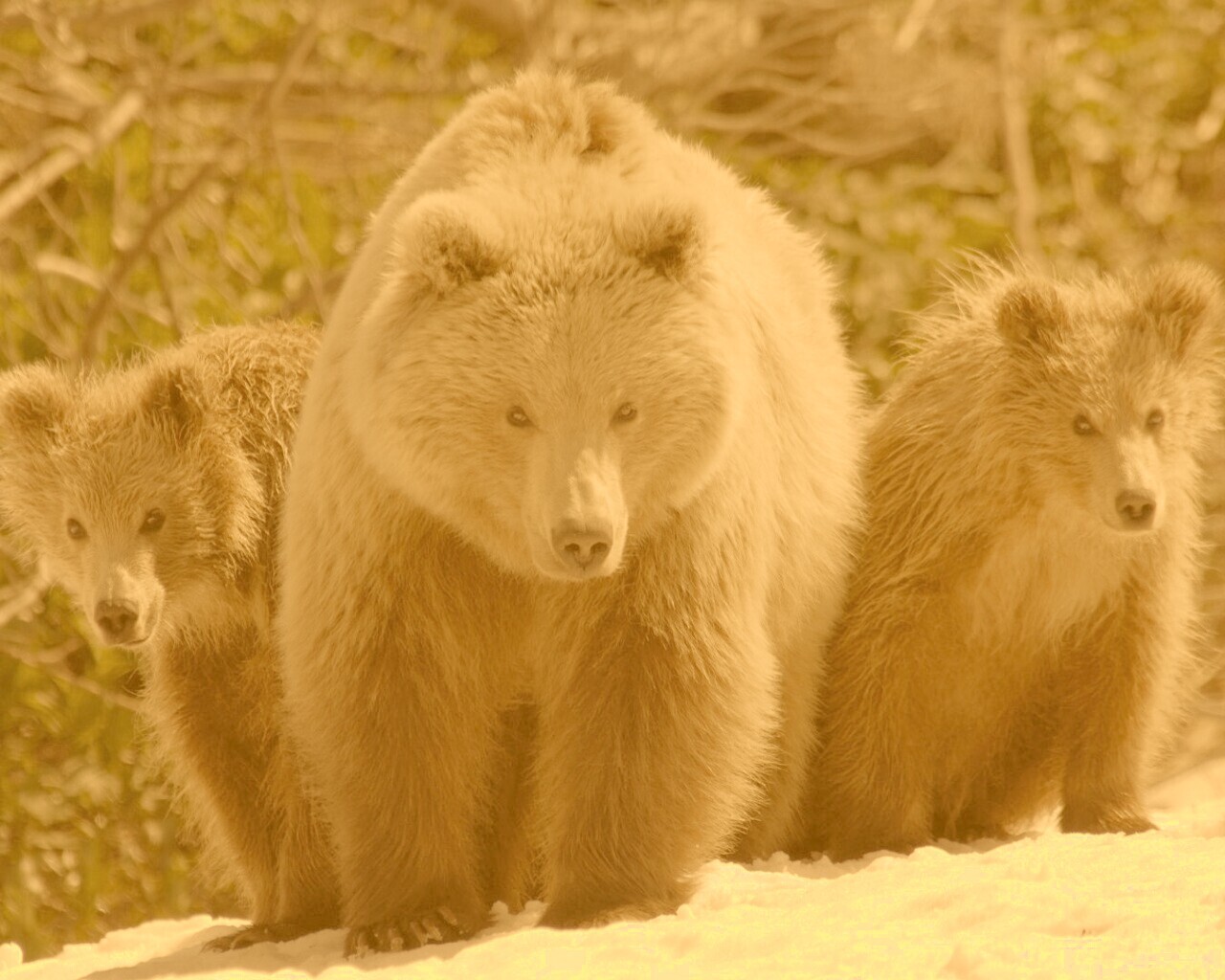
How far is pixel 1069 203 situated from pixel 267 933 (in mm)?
8801

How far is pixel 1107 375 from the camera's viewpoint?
5.01 m

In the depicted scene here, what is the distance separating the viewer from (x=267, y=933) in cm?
460

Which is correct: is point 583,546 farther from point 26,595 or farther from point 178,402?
point 26,595

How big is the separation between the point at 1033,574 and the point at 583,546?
5.55 feet

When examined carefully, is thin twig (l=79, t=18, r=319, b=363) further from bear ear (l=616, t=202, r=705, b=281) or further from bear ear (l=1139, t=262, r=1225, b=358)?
bear ear (l=1139, t=262, r=1225, b=358)

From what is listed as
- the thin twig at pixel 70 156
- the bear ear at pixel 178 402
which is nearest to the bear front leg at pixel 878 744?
the bear ear at pixel 178 402

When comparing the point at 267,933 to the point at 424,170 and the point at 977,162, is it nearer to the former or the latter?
the point at 424,170

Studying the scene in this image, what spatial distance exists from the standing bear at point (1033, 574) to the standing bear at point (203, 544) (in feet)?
5.16

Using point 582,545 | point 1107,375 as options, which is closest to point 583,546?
point 582,545

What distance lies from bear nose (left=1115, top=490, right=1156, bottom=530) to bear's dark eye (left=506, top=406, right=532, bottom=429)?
161 cm

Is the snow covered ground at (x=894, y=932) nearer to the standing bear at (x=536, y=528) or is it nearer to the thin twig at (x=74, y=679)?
the standing bear at (x=536, y=528)

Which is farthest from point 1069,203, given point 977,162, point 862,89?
point 862,89

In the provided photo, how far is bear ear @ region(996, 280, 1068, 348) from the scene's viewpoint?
506 centimetres

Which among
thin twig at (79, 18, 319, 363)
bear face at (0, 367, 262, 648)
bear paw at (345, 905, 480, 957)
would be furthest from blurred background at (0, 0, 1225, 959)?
bear paw at (345, 905, 480, 957)
